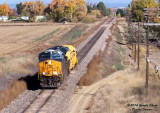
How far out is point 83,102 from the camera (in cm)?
1866

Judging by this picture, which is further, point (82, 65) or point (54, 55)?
point (82, 65)

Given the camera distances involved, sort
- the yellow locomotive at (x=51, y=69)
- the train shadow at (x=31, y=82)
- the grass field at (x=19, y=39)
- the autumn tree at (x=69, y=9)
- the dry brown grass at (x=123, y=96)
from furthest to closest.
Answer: the autumn tree at (x=69, y=9) → the grass field at (x=19, y=39) → the train shadow at (x=31, y=82) → the yellow locomotive at (x=51, y=69) → the dry brown grass at (x=123, y=96)

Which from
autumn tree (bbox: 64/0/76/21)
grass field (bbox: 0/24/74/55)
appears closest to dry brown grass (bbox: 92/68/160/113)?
grass field (bbox: 0/24/74/55)

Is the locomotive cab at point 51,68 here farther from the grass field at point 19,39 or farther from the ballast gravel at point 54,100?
the grass field at point 19,39

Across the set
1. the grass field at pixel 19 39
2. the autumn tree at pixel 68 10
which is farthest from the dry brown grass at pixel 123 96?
the autumn tree at pixel 68 10

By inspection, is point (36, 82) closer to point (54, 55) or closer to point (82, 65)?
point (54, 55)

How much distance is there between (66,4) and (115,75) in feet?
338

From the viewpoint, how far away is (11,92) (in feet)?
64.6

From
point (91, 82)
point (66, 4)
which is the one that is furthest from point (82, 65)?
point (66, 4)

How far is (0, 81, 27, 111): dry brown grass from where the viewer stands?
18.0 meters

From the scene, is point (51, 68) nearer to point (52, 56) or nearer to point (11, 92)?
point (52, 56)

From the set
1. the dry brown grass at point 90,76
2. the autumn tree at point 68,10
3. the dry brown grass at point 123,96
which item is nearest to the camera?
the dry brown grass at point 123,96

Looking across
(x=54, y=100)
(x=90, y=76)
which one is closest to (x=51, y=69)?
(x=54, y=100)

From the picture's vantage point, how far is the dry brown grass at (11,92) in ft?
59.0
